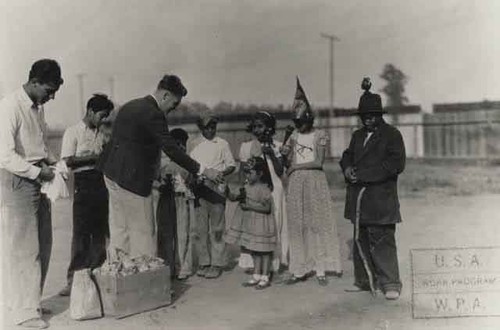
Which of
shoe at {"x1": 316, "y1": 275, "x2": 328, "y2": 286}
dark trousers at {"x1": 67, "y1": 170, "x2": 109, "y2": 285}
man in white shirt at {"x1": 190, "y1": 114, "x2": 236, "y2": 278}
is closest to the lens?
dark trousers at {"x1": 67, "y1": 170, "x2": 109, "y2": 285}

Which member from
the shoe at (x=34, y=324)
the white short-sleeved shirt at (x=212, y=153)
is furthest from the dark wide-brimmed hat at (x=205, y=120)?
the shoe at (x=34, y=324)

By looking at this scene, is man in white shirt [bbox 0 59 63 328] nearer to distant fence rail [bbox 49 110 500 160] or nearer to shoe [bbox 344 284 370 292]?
shoe [bbox 344 284 370 292]

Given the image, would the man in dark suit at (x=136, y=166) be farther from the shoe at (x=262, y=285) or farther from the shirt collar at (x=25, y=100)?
the shoe at (x=262, y=285)

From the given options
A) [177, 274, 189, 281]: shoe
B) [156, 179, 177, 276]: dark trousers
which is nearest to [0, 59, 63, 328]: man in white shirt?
[156, 179, 177, 276]: dark trousers

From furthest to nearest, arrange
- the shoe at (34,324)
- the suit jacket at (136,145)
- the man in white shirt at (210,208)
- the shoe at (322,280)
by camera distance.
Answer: the man in white shirt at (210,208) → the shoe at (322,280) → the suit jacket at (136,145) → the shoe at (34,324)

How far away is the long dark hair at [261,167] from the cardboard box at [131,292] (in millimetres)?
1348

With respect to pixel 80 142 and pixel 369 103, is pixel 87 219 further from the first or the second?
pixel 369 103

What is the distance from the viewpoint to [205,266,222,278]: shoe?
599cm

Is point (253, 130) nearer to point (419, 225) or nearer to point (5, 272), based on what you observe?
point (5, 272)

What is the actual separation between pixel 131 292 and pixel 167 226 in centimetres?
136

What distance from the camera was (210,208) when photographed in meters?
6.12

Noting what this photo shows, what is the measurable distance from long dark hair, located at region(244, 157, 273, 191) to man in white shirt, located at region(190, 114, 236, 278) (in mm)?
480

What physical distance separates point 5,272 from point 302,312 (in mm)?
2330

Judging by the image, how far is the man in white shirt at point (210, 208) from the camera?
19.9ft
